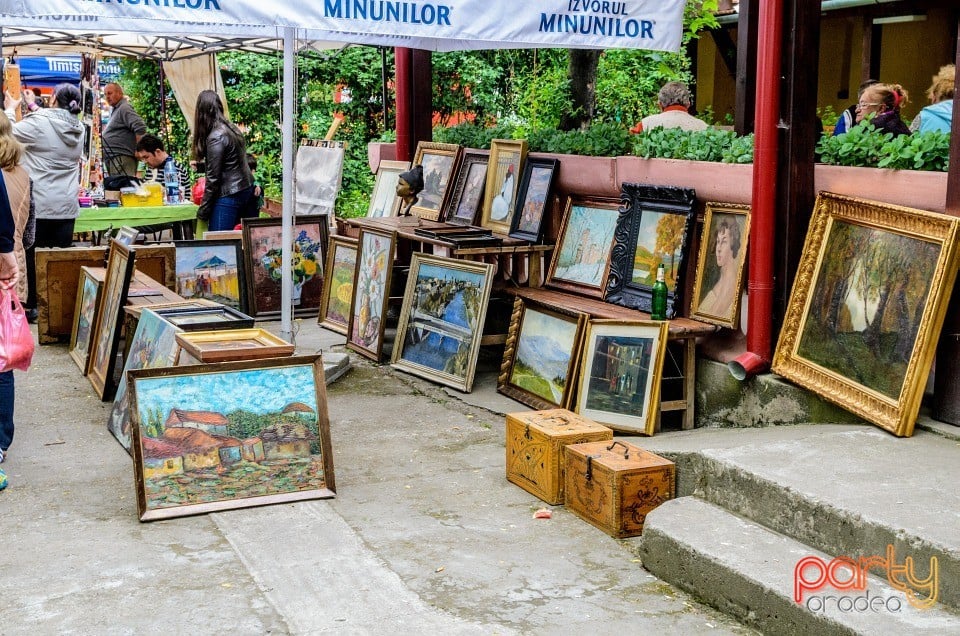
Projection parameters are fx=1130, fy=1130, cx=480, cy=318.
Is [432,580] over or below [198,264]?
below

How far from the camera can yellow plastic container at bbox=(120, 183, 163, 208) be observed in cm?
1041

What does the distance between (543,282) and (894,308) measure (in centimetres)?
292

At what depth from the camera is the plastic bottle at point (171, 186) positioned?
1066 cm

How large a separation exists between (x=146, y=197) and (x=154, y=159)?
618 mm

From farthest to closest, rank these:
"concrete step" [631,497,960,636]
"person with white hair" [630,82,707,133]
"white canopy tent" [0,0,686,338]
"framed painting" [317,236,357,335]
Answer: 1. "framed painting" [317,236,357,335]
2. "person with white hair" [630,82,707,133]
3. "white canopy tent" [0,0,686,338]
4. "concrete step" [631,497,960,636]

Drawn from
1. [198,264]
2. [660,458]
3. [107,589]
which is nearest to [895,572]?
[660,458]

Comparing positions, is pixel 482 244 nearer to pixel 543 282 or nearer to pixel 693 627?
pixel 543 282

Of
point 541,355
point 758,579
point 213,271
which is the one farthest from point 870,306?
point 213,271

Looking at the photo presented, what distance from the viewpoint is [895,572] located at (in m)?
3.73

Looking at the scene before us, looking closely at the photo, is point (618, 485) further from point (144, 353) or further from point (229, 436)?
point (144, 353)

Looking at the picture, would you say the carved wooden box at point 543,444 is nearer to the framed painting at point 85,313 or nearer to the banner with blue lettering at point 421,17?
the banner with blue lettering at point 421,17

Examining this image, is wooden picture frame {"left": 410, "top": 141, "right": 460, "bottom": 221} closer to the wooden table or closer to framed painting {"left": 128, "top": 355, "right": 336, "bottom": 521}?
the wooden table

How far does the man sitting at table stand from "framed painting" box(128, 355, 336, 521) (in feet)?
20.0

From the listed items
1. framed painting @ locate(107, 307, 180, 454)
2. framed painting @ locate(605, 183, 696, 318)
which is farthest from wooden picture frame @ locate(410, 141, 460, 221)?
framed painting @ locate(107, 307, 180, 454)
